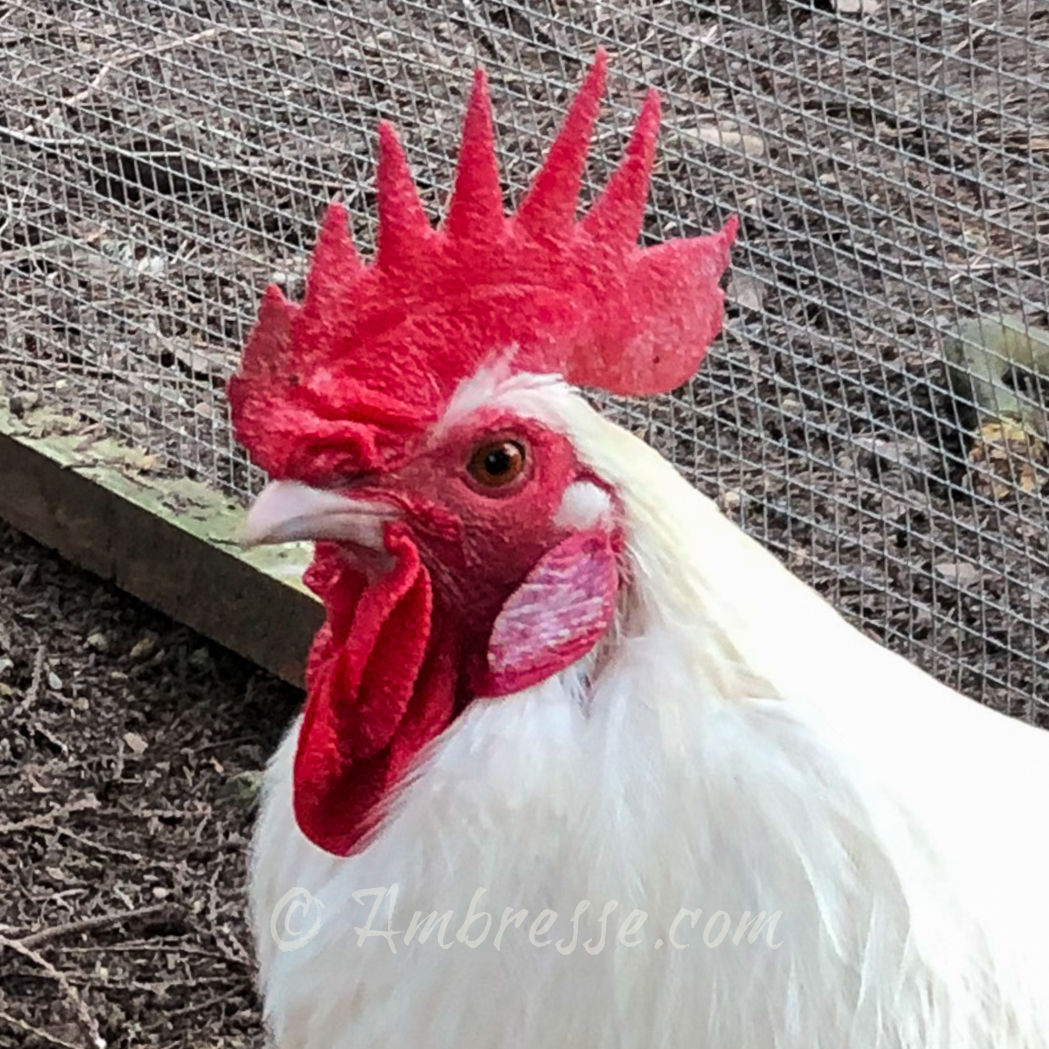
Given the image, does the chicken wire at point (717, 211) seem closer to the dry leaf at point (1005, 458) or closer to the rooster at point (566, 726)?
the dry leaf at point (1005, 458)

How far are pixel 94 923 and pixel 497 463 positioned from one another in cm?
163

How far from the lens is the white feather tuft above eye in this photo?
4.23ft

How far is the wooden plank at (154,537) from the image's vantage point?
9.26 ft

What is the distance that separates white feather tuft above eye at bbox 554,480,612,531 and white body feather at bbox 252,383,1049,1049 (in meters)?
0.02

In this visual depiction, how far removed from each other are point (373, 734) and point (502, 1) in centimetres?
257

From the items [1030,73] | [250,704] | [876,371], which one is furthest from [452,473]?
[1030,73]

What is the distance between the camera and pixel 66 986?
8.09ft

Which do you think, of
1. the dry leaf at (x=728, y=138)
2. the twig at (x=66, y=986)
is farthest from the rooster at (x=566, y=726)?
the dry leaf at (x=728, y=138)

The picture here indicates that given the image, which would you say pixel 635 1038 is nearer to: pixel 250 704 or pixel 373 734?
pixel 373 734

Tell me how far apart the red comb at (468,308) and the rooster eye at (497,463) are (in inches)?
2.1

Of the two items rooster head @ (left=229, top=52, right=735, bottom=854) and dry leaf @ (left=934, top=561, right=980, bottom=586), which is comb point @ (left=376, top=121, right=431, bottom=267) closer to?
rooster head @ (left=229, top=52, right=735, bottom=854)

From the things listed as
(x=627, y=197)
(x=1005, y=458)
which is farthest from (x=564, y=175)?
(x=1005, y=458)

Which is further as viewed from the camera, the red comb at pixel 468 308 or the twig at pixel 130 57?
the twig at pixel 130 57

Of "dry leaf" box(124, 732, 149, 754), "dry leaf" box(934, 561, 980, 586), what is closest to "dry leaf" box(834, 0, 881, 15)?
"dry leaf" box(934, 561, 980, 586)
